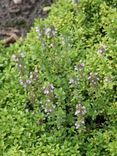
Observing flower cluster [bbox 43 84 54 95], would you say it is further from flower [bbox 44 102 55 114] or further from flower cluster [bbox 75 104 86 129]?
flower cluster [bbox 75 104 86 129]

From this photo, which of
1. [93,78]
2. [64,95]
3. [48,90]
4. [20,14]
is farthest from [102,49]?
[20,14]

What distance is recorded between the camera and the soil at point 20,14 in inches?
219

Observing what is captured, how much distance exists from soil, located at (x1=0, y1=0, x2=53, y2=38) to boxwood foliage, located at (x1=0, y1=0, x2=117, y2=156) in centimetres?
97

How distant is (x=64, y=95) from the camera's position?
395 centimetres

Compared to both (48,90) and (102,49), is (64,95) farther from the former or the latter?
(102,49)

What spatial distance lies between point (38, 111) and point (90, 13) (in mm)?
1290

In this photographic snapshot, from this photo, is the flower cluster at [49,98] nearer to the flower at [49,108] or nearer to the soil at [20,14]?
the flower at [49,108]

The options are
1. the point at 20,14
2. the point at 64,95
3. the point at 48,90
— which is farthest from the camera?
the point at 20,14

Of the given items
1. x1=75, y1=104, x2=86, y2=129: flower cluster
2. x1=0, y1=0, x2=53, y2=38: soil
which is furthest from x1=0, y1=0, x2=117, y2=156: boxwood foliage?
x1=0, y1=0, x2=53, y2=38: soil

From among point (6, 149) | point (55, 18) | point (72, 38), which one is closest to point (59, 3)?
point (55, 18)

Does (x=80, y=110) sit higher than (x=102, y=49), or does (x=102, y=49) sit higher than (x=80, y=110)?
(x=102, y=49)

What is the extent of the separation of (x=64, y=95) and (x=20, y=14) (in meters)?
2.01

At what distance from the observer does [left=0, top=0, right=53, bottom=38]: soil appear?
5559mm

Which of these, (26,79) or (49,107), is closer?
(49,107)
